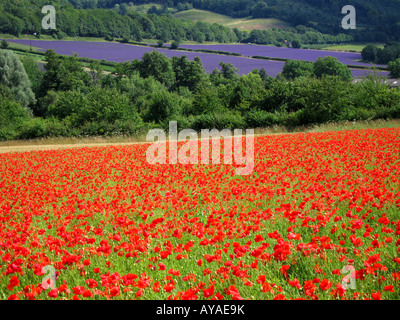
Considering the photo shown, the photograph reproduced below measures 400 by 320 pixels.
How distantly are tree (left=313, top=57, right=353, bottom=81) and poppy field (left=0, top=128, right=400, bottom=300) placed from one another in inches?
3295

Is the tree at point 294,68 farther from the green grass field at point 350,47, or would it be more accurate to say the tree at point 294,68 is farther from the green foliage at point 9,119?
the green foliage at point 9,119

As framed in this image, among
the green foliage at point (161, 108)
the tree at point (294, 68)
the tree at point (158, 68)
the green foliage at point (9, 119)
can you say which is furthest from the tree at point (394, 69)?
the green foliage at point (9, 119)

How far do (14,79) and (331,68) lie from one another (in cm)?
6915

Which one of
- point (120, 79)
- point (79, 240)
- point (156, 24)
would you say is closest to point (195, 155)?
point (79, 240)

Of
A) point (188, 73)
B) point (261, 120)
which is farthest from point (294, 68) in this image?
point (261, 120)

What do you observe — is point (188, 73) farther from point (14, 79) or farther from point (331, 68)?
point (14, 79)

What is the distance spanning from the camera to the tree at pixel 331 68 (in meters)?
91.1

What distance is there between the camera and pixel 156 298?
405cm

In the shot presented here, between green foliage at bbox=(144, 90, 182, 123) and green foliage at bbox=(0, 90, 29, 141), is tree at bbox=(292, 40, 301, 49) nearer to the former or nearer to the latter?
green foliage at bbox=(144, 90, 182, 123)

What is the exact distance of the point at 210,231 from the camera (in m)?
5.32

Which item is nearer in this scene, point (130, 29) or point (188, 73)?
point (188, 73)

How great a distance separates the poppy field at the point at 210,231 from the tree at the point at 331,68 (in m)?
83.7

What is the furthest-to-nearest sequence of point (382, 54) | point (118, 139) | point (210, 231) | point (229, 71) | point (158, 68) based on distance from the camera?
point (382, 54) → point (229, 71) → point (158, 68) → point (118, 139) → point (210, 231)

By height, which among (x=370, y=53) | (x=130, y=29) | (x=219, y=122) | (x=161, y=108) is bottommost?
(x=219, y=122)
